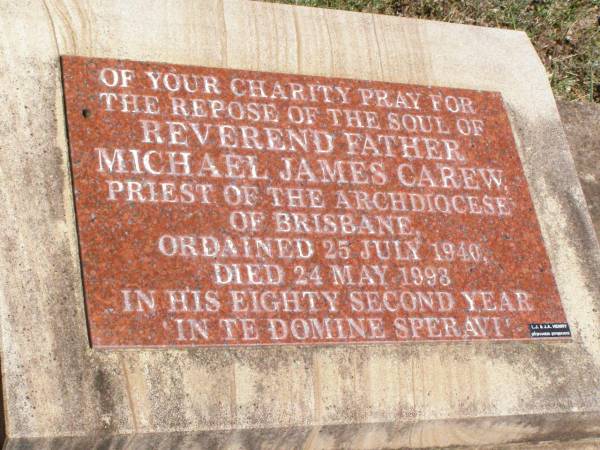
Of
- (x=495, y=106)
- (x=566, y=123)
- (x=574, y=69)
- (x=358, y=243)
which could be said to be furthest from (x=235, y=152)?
(x=574, y=69)

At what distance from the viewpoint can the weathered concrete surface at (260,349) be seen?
15.9 feet

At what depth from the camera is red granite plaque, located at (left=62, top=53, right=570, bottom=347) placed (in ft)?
16.6

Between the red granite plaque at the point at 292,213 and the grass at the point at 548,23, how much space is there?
171 centimetres

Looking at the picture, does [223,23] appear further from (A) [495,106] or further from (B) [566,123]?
(B) [566,123]

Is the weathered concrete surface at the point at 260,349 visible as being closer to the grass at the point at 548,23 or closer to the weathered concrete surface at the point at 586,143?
the weathered concrete surface at the point at 586,143

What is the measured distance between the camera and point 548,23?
789cm

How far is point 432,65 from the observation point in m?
6.17

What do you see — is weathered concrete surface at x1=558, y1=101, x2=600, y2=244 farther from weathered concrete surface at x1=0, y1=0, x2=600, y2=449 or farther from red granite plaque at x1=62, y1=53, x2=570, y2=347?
red granite plaque at x1=62, y1=53, x2=570, y2=347

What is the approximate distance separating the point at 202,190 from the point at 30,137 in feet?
2.50

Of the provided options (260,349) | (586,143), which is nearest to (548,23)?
(586,143)

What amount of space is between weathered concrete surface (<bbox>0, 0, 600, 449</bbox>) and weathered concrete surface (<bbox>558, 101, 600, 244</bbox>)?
0.29 metres

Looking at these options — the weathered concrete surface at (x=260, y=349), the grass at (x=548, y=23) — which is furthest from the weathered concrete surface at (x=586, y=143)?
the grass at (x=548, y=23)

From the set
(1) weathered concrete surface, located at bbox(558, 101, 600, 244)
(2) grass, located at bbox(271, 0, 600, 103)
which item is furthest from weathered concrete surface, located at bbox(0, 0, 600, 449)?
(2) grass, located at bbox(271, 0, 600, 103)

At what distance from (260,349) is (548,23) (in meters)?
3.75
